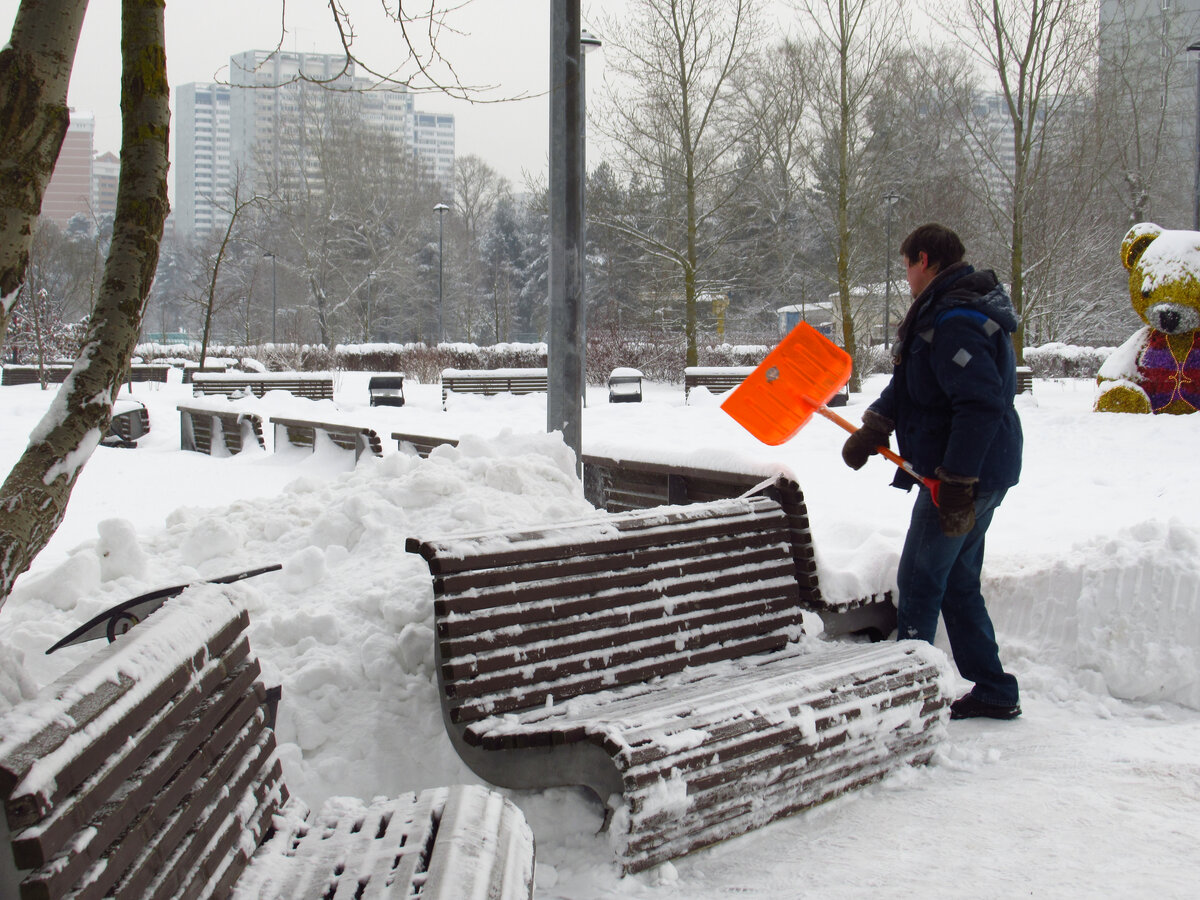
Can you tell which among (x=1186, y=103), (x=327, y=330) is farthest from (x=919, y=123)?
(x=327, y=330)

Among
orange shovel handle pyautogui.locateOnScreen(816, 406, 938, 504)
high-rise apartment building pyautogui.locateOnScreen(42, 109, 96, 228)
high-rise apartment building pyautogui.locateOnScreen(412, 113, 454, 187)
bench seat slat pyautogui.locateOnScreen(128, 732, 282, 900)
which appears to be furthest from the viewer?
high-rise apartment building pyautogui.locateOnScreen(42, 109, 96, 228)

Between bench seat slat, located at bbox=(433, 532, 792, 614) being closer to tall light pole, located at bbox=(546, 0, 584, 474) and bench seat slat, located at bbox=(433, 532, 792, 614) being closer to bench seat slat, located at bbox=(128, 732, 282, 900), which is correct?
bench seat slat, located at bbox=(128, 732, 282, 900)

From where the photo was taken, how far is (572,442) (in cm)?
582

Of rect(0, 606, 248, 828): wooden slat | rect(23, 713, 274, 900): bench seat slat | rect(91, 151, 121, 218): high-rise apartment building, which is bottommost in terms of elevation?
rect(23, 713, 274, 900): bench seat slat

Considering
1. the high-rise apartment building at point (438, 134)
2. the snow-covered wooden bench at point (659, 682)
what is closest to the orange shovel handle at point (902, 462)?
the snow-covered wooden bench at point (659, 682)

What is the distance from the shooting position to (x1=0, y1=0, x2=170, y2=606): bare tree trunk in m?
2.64

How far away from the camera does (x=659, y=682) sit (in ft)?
11.3

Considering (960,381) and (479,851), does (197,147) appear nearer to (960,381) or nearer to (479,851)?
(960,381)

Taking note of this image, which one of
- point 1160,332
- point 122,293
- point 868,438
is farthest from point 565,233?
point 1160,332

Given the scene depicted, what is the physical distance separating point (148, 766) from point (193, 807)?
6.6 inches

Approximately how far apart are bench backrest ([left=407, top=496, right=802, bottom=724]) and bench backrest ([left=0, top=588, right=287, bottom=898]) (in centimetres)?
70

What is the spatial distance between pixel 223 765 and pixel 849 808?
6.55ft

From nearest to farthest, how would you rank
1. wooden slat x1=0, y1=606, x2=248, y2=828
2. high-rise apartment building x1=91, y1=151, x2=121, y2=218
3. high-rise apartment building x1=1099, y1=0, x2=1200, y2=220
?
1. wooden slat x1=0, y1=606, x2=248, y2=828
2. high-rise apartment building x1=1099, y1=0, x2=1200, y2=220
3. high-rise apartment building x1=91, y1=151, x2=121, y2=218

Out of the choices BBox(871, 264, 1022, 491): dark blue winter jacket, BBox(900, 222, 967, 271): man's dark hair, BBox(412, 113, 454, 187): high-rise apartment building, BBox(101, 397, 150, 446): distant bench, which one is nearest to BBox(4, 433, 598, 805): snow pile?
BBox(871, 264, 1022, 491): dark blue winter jacket
